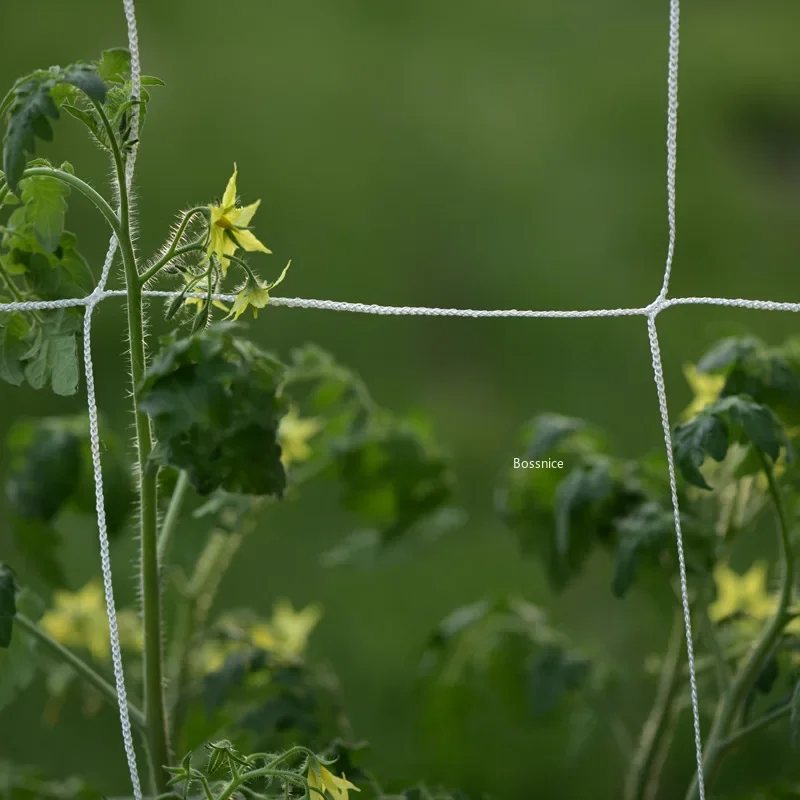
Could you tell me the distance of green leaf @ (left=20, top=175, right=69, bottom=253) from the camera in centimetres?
76

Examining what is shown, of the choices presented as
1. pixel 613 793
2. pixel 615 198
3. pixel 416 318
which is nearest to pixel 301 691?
pixel 613 793

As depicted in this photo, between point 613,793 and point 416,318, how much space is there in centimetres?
105

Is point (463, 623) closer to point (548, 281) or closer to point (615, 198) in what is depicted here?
point (548, 281)

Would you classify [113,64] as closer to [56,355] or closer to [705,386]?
[56,355]

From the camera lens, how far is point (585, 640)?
70.4 inches

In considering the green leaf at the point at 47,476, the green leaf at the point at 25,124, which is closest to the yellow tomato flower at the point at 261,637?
the green leaf at the point at 47,476

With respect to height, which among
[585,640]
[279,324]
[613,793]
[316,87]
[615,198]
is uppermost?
[316,87]

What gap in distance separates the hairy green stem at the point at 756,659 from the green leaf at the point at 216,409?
1.29 ft

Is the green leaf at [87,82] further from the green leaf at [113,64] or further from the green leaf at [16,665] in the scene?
the green leaf at [16,665]

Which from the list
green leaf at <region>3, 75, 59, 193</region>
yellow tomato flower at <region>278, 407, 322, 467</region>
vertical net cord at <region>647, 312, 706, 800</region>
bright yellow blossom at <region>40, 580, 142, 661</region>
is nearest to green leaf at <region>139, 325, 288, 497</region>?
green leaf at <region>3, 75, 59, 193</region>

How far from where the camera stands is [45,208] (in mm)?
764

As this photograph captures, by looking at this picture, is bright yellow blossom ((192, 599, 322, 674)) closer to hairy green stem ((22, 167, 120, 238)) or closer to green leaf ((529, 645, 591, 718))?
green leaf ((529, 645, 591, 718))

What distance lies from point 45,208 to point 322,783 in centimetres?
43

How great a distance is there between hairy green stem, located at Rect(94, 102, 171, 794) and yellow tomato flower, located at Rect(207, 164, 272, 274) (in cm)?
6
